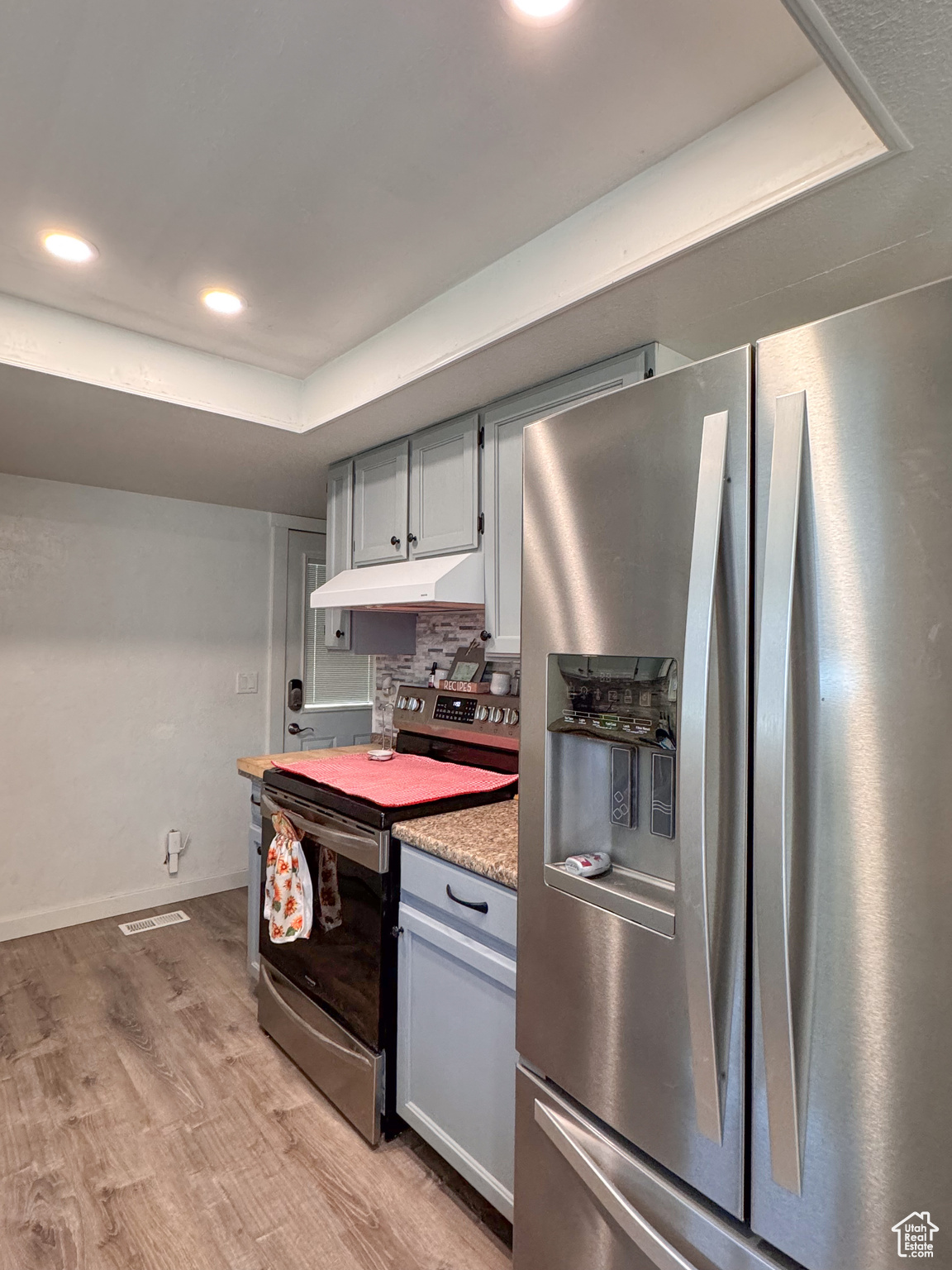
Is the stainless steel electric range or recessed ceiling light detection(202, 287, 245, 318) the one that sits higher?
recessed ceiling light detection(202, 287, 245, 318)

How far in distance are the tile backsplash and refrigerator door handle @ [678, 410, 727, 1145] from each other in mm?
1822

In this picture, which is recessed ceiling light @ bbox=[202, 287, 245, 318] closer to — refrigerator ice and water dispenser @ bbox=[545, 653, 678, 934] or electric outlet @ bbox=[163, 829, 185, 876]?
refrigerator ice and water dispenser @ bbox=[545, 653, 678, 934]

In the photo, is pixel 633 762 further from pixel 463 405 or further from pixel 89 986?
pixel 89 986

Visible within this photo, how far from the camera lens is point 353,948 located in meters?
2.01

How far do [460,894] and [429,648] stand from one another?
1555mm

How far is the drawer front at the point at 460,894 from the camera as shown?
1564mm

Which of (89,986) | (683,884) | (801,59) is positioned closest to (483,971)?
(683,884)

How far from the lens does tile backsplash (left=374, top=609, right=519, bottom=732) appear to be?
9.58ft

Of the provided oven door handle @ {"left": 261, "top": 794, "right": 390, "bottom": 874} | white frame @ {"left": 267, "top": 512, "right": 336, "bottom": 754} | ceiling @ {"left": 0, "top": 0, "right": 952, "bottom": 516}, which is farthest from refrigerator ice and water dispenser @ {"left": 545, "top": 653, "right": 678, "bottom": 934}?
white frame @ {"left": 267, "top": 512, "right": 336, "bottom": 754}

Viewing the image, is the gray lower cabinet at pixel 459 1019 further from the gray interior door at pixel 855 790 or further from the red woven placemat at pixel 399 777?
the gray interior door at pixel 855 790

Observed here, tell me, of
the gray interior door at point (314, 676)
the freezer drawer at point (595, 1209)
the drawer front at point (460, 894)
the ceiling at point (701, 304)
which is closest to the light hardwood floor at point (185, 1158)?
the freezer drawer at point (595, 1209)

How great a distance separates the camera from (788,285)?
5.19 ft

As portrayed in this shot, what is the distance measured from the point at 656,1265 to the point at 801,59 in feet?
6.50

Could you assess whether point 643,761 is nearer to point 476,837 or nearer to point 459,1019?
point 476,837
